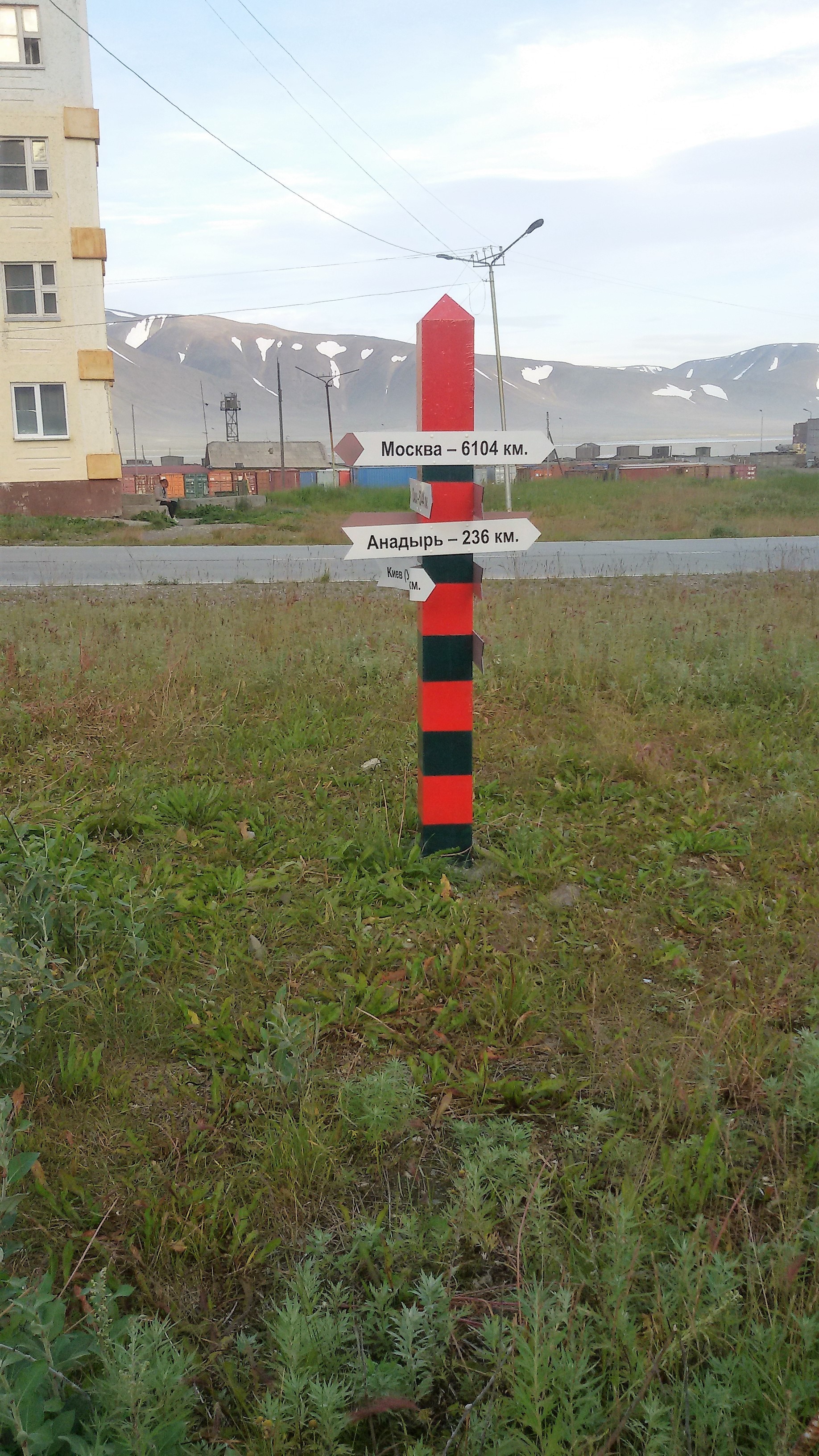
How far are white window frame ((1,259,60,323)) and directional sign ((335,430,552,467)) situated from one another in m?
28.0

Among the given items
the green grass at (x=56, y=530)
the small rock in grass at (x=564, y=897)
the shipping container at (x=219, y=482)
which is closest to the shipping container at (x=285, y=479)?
the shipping container at (x=219, y=482)

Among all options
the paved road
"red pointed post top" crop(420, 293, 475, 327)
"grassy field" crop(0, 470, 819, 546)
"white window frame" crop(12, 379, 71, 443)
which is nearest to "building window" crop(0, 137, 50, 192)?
"white window frame" crop(12, 379, 71, 443)

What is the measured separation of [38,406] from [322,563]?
16064 millimetres

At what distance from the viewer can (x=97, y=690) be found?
582 cm

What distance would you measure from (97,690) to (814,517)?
2503cm

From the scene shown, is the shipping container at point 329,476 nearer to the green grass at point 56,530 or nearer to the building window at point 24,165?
the building window at point 24,165

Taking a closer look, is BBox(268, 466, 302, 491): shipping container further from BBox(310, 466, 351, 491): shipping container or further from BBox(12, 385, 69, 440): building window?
BBox(12, 385, 69, 440): building window

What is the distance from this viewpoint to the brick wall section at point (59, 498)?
1110 inches

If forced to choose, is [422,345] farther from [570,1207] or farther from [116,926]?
[570,1207]

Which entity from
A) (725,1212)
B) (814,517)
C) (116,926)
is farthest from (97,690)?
(814,517)

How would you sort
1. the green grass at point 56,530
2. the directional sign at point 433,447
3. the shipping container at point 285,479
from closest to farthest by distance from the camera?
the directional sign at point 433,447 → the green grass at point 56,530 → the shipping container at point 285,479

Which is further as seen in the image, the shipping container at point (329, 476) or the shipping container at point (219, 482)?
the shipping container at point (329, 476)

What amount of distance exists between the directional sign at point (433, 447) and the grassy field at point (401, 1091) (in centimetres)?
144

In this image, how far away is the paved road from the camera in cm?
1335
